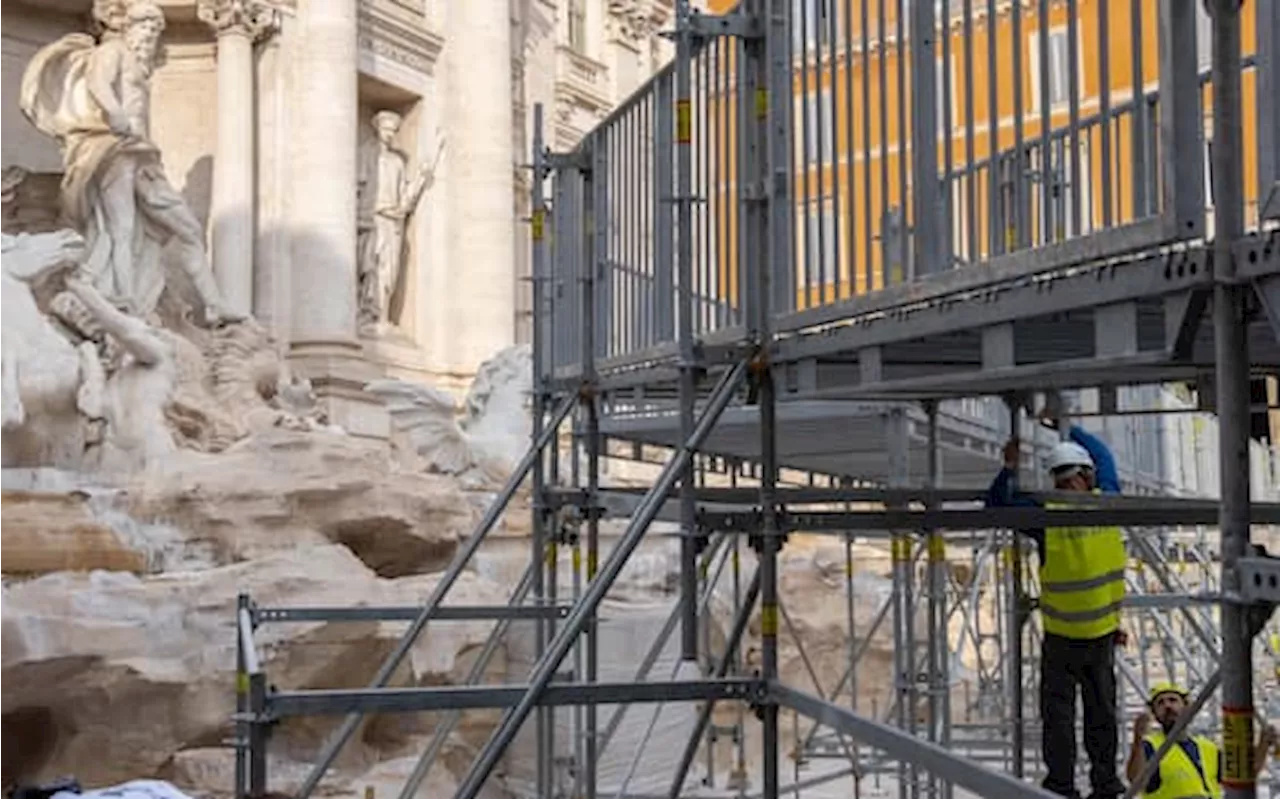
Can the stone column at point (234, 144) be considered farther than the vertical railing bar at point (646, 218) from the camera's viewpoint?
Yes

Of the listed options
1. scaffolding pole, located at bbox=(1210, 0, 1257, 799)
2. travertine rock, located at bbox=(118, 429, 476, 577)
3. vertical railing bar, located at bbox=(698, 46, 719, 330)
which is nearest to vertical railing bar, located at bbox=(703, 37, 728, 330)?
vertical railing bar, located at bbox=(698, 46, 719, 330)

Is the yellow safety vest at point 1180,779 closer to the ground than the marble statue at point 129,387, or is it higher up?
closer to the ground

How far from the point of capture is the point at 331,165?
1869 centimetres

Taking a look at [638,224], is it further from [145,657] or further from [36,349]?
[36,349]

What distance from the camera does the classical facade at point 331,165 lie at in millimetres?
17297

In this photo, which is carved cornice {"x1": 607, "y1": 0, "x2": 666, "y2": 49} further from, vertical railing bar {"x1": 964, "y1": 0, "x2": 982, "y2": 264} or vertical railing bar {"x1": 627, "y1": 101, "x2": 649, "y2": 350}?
vertical railing bar {"x1": 964, "y1": 0, "x2": 982, "y2": 264}

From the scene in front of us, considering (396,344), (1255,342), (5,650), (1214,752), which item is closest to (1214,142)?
(1255,342)

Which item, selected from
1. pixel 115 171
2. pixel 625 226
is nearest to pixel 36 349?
pixel 115 171

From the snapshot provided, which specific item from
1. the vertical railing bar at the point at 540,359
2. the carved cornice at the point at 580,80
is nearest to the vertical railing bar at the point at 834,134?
the vertical railing bar at the point at 540,359

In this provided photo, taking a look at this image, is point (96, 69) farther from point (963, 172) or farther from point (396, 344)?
point (963, 172)

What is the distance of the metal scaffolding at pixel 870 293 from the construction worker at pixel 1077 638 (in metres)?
0.48

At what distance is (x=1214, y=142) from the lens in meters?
2.51

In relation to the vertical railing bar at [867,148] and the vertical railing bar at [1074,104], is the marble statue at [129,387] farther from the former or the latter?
the vertical railing bar at [1074,104]

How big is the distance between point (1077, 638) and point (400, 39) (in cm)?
1663
